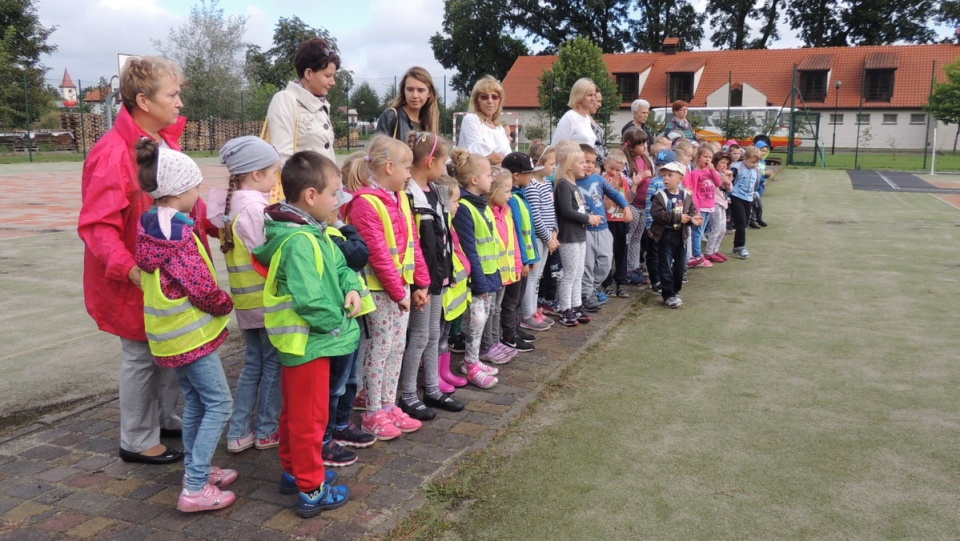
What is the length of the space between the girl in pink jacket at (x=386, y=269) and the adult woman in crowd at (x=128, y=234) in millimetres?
1016

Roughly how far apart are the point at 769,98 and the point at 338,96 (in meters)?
31.4

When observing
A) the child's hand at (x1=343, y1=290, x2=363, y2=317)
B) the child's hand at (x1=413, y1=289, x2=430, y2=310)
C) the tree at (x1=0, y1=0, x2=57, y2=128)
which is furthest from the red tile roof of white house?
the child's hand at (x1=343, y1=290, x2=363, y2=317)

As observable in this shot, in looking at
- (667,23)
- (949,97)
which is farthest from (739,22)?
(949,97)

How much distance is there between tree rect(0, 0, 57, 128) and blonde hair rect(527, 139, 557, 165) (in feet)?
94.3

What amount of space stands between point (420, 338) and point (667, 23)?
64.0 meters

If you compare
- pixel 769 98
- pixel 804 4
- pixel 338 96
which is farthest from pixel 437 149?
pixel 804 4

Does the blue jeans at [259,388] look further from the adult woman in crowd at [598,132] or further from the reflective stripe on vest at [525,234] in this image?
the adult woman in crowd at [598,132]

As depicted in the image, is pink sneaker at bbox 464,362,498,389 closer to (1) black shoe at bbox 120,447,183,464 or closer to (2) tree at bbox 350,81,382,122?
(1) black shoe at bbox 120,447,183,464

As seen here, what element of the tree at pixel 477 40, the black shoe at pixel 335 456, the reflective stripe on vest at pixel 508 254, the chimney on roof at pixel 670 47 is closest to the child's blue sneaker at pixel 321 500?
the black shoe at pixel 335 456

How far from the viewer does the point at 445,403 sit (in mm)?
4465

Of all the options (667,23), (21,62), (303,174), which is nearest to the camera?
(303,174)

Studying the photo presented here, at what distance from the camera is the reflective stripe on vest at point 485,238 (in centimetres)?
484

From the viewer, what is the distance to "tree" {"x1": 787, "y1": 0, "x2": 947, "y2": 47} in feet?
186

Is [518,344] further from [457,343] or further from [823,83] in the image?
[823,83]
